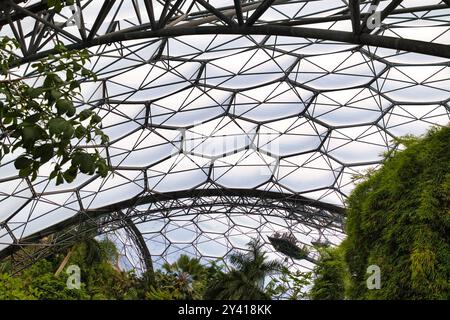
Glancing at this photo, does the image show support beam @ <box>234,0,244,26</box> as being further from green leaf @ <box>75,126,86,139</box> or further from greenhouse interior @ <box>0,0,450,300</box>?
green leaf @ <box>75,126,86,139</box>

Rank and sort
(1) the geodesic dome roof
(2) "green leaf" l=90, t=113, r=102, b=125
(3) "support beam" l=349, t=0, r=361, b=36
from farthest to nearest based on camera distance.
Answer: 1. (1) the geodesic dome roof
2. (3) "support beam" l=349, t=0, r=361, b=36
3. (2) "green leaf" l=90, t=113, r=102, b=125

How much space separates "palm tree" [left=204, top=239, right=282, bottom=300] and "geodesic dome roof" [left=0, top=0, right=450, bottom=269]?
20.9 ft

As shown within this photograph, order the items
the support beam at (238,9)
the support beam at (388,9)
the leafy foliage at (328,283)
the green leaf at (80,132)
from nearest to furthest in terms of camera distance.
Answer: the green leaf at (80,132), the support beam at (388,9), the support beam at (238,9), the leafy foliage at (328,283)

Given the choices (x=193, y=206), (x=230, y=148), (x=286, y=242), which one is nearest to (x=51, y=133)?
(x=230, y=148)

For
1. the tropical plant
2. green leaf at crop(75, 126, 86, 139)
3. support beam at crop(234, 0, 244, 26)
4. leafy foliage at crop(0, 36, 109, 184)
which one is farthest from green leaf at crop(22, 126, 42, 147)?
the tropical plant

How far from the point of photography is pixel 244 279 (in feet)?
99.5

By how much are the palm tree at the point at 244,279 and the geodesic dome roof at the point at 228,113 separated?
636 centimetres

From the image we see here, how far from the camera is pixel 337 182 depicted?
4712cm

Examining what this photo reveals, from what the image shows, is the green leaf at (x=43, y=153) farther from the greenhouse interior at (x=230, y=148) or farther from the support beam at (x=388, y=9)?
the support beam at (x=388, y=9)

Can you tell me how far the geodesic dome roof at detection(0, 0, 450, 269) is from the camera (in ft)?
79.3

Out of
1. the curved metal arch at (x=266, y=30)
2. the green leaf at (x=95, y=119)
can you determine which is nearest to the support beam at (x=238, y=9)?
the curved metal arch at (x=266, y=30)

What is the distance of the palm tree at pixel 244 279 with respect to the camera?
1141 inches

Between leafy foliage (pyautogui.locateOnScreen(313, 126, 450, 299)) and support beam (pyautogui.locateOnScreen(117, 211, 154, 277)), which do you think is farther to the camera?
support beam (pyautogui.locateOnScreen(117, 211, 154, 277))
